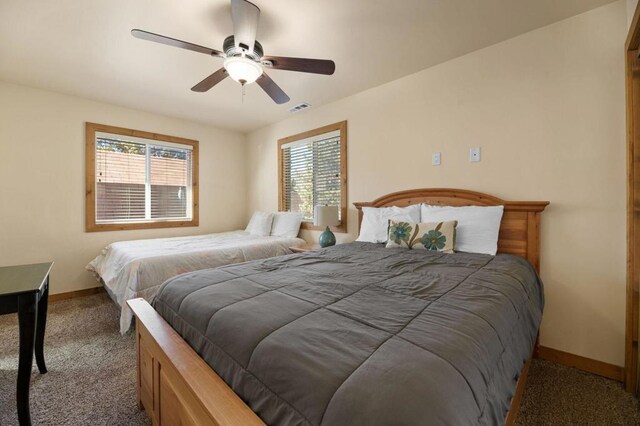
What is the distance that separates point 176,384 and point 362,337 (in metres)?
0.76

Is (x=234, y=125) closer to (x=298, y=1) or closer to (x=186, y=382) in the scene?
(x=298, y=1)

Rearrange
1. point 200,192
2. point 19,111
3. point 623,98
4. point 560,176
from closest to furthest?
point 623,98
point 560,176
point 19,111
point 200,192

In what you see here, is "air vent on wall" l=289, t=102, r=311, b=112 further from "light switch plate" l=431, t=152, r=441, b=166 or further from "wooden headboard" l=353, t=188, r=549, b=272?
"wooden headboard" l=353, t=188, r=549, b=272

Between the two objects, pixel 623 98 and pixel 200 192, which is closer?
pixel 623 98

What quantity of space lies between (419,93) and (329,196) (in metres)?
1.57

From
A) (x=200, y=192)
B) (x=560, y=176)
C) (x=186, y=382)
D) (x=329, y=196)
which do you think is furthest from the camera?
(x=200, y=192)

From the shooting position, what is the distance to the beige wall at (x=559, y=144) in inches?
71.4

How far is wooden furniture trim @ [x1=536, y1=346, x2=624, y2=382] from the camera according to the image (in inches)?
70.3

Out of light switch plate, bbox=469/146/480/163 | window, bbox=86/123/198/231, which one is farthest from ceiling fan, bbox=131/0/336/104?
window, bbox=86/123/198/231

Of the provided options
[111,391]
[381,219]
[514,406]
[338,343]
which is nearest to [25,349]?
[111,391]

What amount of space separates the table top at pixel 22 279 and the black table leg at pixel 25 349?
5 centimetres

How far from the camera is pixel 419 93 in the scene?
271 centimetres

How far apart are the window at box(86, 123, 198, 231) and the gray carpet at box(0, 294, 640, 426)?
173 cm

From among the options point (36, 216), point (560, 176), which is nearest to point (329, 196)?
point (560, 176)
